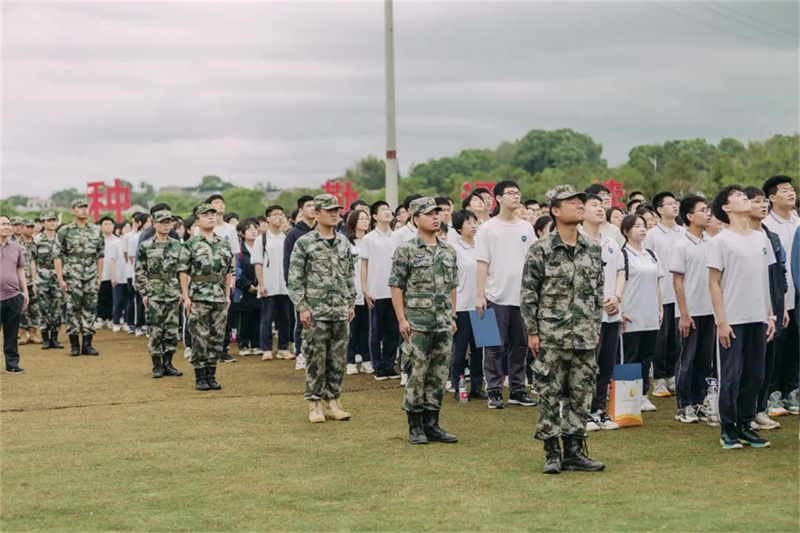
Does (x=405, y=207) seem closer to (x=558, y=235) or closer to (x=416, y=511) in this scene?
(x=558, y=235)

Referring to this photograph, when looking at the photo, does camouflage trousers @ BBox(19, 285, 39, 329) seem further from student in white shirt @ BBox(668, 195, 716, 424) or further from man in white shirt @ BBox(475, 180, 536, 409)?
student in white shirt @ BBox(668, 195, 716, 424)

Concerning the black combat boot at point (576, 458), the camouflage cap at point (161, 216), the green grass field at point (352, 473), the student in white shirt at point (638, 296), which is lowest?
the green grass field at point (352, 473)

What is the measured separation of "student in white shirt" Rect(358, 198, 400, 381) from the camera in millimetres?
12492

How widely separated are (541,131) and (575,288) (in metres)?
94.6

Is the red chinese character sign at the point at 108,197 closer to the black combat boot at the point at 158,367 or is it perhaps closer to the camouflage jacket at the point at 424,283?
the black combat boot at the point at 158,367

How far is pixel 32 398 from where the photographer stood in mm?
11383

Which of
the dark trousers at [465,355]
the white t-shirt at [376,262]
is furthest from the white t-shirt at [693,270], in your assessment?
the white t-shirt at [376,262]

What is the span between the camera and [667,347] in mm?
11211

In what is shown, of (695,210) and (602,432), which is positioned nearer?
(602,432)

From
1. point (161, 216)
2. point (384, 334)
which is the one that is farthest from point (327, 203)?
point (161, 216)

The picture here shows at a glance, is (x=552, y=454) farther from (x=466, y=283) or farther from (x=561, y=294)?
(x=466, y=283)

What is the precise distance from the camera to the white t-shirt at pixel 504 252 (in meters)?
10.1

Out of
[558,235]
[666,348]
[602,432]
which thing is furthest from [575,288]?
[666,348]

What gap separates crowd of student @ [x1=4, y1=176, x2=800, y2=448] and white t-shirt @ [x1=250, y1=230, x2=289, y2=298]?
1.18 m
